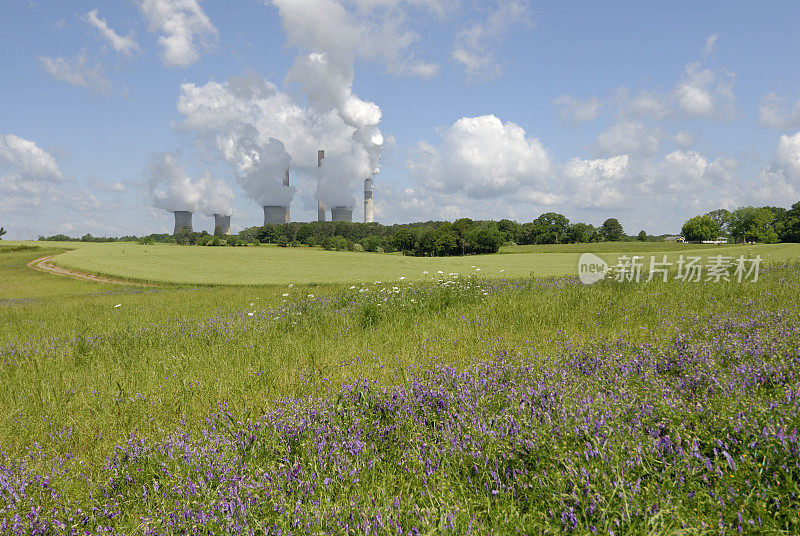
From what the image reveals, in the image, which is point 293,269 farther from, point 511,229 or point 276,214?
point 276,214

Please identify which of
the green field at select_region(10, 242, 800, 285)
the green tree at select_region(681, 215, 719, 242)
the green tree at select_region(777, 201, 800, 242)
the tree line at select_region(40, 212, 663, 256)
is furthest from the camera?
the green tree at select_region(681, 215, 719, 242)

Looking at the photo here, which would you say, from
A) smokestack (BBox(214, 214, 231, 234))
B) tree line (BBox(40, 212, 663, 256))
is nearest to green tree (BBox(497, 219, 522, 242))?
tree line (BBox(40, 212, 663, 256))

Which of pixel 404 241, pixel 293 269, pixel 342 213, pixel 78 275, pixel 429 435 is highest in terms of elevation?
pixel 342 213

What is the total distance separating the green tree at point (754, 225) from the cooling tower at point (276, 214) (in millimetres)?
151627

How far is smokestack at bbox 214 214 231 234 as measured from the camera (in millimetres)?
149750

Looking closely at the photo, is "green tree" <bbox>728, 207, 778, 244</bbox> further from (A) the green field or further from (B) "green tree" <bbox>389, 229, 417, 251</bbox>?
(B) "green tree" <bbox>389, 229, 417, 251</bbox>

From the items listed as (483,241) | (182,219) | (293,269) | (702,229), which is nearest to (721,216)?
(702,229)

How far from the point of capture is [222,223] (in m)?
153

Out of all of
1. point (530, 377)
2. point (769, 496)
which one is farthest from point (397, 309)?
point (769, 496)

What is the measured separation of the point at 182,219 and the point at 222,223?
21790 mm

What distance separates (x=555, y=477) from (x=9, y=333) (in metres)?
13.3

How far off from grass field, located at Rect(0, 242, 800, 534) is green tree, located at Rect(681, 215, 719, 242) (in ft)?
419

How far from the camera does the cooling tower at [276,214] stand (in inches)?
6501

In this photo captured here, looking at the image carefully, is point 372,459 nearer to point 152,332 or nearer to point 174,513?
point 174,513
